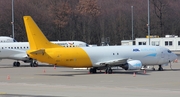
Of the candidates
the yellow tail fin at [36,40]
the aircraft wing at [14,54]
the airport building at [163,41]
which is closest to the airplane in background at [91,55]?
the yellow tail fin at [36,40]

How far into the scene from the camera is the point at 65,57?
43875 mm

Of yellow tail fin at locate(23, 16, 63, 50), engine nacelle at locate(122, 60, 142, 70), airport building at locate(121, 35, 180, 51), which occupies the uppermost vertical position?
airport building at locate(121, 35, 180, 51)

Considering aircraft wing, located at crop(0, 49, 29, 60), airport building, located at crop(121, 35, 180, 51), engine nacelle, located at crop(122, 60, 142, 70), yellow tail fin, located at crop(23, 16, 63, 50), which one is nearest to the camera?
yellow tail fin, located at crop(23, 16, 63, 50)

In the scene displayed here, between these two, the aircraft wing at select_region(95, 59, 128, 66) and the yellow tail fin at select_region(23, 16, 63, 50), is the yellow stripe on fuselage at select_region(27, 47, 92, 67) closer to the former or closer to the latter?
the yellow tail fin at select_region(23, 16, 63, 50)

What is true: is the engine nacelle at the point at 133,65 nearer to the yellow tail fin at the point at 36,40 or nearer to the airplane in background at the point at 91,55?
the airplane in background at the point at 91,55

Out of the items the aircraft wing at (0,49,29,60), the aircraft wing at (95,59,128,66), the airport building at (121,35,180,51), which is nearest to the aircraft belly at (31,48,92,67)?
the aircraft wing at (95,59,128,66)

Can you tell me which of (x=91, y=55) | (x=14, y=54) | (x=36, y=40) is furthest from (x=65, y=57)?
(x=14, y=54)

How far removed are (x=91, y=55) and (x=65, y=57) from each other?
8.30ft

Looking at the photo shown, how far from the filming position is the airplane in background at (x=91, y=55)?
143 feet

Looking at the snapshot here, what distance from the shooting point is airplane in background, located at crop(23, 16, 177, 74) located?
143 feet

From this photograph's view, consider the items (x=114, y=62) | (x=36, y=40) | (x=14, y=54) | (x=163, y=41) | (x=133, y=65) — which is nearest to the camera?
(x=36, y=40)

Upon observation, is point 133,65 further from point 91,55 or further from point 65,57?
point 65,57

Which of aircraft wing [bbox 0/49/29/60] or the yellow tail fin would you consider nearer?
the yellow tail fin

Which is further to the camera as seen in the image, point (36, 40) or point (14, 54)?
point (14, 54)
